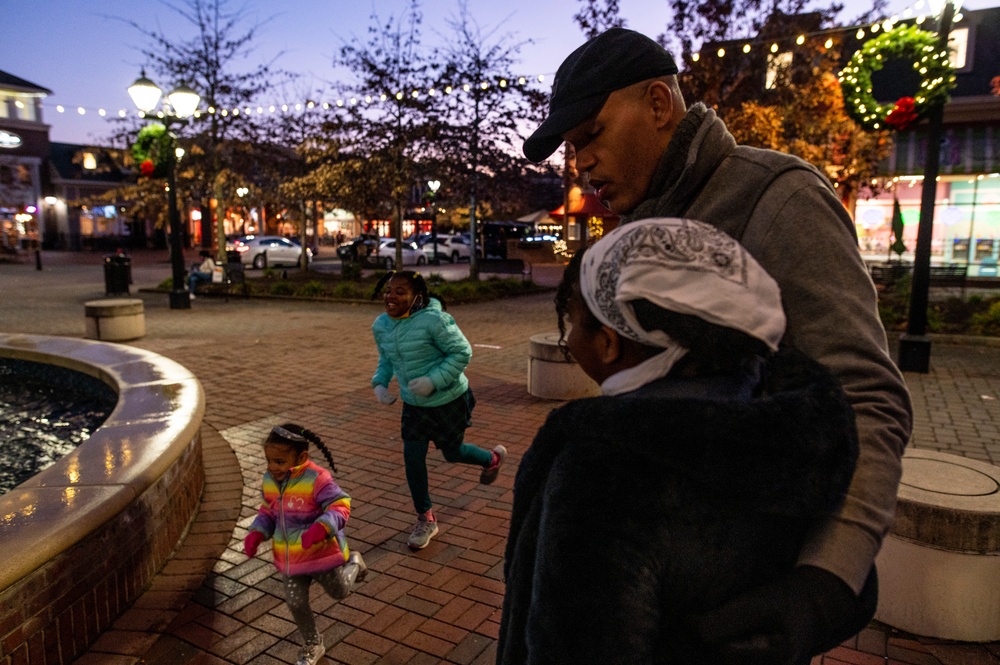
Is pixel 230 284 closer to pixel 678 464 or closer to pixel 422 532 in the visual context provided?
pixel 422 532

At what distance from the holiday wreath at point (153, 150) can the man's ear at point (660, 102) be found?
52.0 ft

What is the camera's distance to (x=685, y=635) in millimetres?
1115

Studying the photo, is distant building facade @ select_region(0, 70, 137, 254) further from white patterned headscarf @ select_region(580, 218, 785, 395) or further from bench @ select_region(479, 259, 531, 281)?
white patterned headscarf @ select_region(580, 218, 785, 395)

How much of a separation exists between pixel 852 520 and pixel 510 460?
4600 millimetres

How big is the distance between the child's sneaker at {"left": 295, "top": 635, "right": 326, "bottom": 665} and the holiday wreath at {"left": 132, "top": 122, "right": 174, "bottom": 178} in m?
14.6

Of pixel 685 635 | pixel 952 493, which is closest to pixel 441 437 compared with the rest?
pixel 952 493

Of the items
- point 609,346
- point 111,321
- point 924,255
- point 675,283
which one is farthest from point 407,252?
point 675,283

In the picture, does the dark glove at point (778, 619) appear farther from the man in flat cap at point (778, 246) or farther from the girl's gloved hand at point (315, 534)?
the girl's gloved hand at point (315, 534)

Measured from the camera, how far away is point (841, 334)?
4.03 ft

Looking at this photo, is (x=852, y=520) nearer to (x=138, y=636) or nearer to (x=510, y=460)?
(x=138, y=636)

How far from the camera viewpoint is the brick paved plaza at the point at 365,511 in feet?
10.3

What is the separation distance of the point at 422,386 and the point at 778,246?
2.81 m

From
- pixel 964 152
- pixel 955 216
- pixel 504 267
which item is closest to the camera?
pixel 964 152

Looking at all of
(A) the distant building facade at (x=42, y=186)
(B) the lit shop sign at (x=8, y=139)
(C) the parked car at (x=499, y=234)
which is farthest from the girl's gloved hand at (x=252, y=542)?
(B) the lit shop sign at (x=8, y=139)
